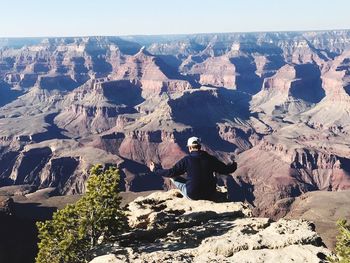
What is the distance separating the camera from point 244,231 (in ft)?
71.6

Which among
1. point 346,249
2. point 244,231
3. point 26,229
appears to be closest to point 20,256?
point 26,229

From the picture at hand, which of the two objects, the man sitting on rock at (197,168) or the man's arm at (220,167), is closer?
the man sitting on rock at (197,168)

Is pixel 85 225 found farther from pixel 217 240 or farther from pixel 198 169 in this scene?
pixel 217 240

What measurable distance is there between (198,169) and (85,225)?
6379mm

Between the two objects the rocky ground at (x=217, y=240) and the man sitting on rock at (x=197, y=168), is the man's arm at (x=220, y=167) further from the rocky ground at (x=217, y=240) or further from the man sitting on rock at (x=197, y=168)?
the rocky ground at (x=217, y=240)

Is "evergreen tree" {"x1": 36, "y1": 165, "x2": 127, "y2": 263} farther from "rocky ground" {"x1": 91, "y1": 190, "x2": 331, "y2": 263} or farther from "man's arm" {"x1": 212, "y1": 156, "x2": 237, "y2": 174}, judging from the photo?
"man's arm" {"x1": 212, "y1": 156, "x2": 237, "y2": 174}

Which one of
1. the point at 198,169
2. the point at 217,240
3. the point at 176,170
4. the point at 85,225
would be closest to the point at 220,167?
the point at 198,169

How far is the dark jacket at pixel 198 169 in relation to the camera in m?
23.2

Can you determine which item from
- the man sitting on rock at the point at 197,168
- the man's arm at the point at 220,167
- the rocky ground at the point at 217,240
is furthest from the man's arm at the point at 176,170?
the rocky ground at the point at 217,240

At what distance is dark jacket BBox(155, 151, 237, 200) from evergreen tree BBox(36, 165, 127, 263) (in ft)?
10.4

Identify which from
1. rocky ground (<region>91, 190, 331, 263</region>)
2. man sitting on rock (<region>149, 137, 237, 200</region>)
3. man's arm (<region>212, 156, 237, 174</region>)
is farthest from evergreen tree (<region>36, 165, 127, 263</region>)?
man's arm (<region>212, 156, 237, 174</region>)

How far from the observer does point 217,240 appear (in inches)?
802

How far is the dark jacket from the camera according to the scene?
23.2 m

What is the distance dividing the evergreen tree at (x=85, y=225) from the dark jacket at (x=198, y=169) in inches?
124
